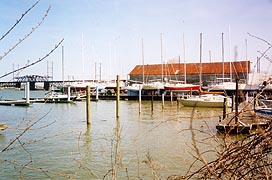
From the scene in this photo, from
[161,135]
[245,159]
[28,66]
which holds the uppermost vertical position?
[28,66]

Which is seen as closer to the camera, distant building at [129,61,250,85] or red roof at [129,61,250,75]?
distant building at [129,61,250,85]

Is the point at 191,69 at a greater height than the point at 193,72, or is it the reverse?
the point at 191,69

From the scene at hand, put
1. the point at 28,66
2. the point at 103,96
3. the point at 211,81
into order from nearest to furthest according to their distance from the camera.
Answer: the point at 28,66, the point at 103,96, the point at 211,81

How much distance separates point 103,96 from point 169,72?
1489cm

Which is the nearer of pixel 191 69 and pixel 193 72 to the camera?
pixel 193 72

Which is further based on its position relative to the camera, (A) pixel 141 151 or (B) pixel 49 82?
(B) pixel 49 82

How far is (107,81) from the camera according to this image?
73.4m

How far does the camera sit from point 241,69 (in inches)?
2343

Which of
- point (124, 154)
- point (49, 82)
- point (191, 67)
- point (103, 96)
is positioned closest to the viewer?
point (124, 154)

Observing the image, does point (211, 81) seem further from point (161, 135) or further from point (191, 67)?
point (161, 135)

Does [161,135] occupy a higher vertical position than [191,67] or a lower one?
lower

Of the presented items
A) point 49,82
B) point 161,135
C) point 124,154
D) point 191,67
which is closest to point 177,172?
point 124,154

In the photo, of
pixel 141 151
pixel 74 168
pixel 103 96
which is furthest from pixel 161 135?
pixel 103 96

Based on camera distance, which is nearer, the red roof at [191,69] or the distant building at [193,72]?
the distant building at [193,72]
